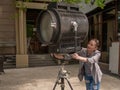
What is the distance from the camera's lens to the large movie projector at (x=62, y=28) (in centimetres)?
355

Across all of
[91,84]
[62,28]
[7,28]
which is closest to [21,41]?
[7,28]

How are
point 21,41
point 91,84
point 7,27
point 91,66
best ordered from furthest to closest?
1. point 7,27
2. point 21,41
3. point 91,84
4. point 91,66

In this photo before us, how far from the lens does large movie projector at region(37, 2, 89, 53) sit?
140 inches

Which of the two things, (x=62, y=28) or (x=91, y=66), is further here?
(x=91, y=66)

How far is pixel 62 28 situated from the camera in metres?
3.53

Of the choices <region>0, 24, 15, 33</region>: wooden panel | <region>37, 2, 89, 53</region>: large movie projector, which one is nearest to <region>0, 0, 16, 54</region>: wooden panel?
<region>0, 24, 15, 33</region>: wooden panel

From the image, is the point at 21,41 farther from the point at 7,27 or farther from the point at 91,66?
the point at 91,66

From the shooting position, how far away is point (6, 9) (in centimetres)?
1708

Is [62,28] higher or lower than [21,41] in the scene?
higher

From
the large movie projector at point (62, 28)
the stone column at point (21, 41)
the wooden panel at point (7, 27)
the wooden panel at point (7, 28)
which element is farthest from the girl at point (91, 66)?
the wooden panel at point (7, 28)

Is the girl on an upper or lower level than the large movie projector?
lower

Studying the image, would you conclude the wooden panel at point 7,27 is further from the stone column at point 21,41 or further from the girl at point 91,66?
the girl at point 91,66

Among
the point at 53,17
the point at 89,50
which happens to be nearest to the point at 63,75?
the point at 53,17

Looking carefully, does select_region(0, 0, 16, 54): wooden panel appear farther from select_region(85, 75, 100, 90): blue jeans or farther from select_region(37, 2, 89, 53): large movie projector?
select_region(37, 2, 89, 53): large movie projector
